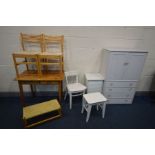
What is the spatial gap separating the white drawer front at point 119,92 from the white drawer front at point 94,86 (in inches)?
6.5

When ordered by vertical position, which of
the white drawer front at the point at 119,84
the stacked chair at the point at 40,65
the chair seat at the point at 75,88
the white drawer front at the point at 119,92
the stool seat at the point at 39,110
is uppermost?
the stacked chair at the point at 40,65

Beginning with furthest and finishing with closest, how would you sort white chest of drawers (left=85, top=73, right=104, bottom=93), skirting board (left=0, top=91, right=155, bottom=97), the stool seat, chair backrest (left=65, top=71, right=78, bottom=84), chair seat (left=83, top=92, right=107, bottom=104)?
1. skirting board (left=0, top=91, right=155, bottom=97)
2. chair backrest (left=65, top=71, right=78, bottom=84)
3. white chest of drawers (left=85, top=73, right=104, bottom=93)
4. chair seat (left=83, top=92, right=107, bottom=104)
5. the stool seat

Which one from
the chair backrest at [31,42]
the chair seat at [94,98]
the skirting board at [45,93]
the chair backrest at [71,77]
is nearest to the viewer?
the chair seat at [94,98]

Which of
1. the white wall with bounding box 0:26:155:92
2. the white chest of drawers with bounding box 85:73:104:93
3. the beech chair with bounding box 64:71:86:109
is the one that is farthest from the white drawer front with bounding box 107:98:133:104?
the white wall with bounding box 0:26:155:92

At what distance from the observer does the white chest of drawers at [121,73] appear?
2199 millimetres

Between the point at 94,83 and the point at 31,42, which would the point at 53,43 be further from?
the point at 94,83

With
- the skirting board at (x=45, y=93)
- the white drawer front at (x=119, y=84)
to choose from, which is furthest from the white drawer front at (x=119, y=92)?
the skirting board at (x=45, y=93)

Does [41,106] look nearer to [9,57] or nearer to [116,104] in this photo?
[9,57]

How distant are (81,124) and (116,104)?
3.68 feet

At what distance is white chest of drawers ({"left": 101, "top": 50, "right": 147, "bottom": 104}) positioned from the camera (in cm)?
220

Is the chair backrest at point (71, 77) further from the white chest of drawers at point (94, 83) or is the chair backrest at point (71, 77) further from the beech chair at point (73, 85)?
the white chest of drawers at point (94, 83)

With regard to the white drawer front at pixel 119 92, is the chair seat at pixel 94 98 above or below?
above

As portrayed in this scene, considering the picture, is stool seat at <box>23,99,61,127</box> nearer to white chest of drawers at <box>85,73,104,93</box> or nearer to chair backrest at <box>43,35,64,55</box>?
white chest of drawers at <box>85,73,104,93</box>

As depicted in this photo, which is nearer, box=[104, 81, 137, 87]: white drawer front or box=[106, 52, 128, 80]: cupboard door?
box=[106, 52, 128, 80]: cupboard door
